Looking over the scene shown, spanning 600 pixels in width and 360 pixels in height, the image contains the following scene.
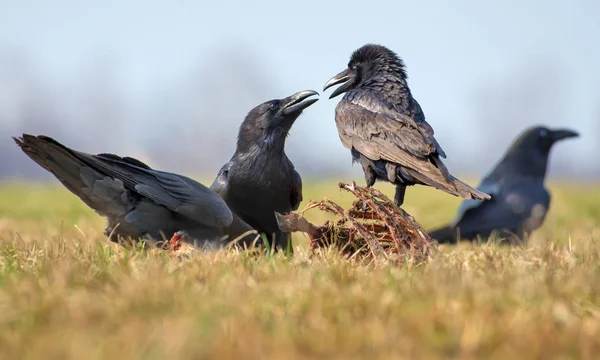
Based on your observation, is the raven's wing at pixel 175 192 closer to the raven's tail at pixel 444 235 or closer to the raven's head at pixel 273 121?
the raven's head at pixel 273 121

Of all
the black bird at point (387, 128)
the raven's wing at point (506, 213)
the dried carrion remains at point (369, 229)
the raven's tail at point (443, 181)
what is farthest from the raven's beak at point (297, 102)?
the raven's wing at point (506, 213)

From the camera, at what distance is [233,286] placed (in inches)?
110

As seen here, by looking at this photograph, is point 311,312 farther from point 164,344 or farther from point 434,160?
point 434,160

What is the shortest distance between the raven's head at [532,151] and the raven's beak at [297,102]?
3.25 meters

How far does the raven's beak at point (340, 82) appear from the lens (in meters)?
5.44

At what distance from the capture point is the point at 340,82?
5.52 meters

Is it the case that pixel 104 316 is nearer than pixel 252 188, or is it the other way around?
pixel 104 316

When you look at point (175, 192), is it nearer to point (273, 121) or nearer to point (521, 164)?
point (273, 121)

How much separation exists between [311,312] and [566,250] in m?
2.30

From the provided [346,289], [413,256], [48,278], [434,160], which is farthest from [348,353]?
[434,160]

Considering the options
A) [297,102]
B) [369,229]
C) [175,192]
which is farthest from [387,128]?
[175,192]

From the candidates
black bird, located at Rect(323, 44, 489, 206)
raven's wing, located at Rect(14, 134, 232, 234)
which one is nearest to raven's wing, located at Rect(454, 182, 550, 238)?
black bird, located at Rect(323, 44, 489, 206)

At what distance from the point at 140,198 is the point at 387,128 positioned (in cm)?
159

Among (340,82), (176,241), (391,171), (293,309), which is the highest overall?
(340,82)
